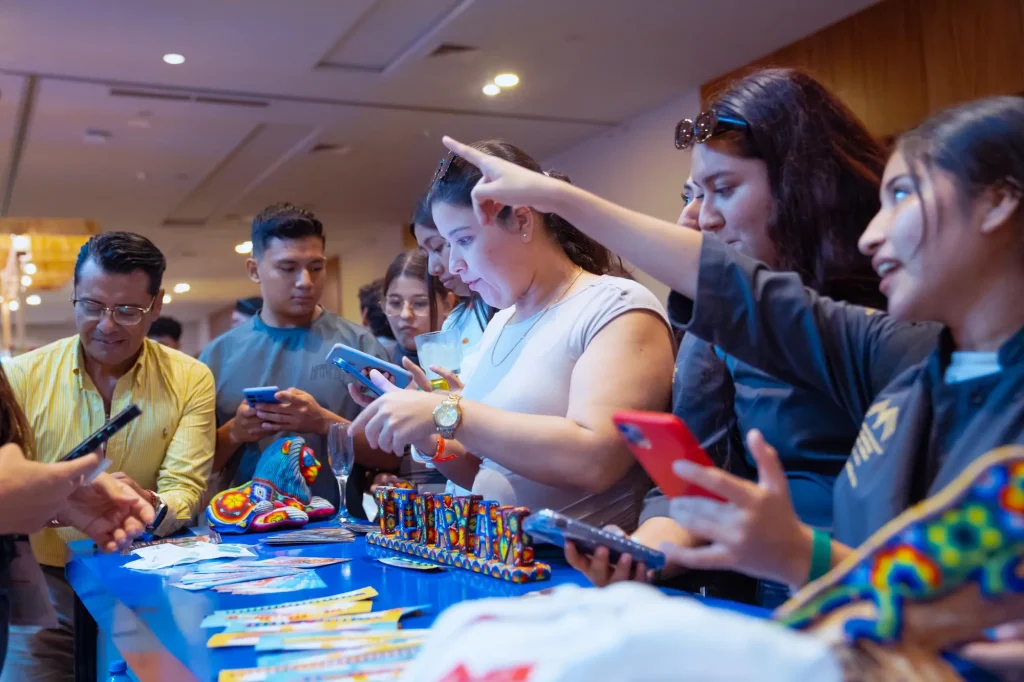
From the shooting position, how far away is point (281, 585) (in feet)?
4.95

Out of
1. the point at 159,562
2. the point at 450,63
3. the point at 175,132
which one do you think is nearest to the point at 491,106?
the point at 450,63

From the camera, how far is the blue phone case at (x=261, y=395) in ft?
8.37

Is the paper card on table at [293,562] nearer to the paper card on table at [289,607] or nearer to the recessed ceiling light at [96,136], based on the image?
the paper card on table at [289,607]

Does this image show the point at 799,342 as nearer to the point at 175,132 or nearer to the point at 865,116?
the point at 865,116

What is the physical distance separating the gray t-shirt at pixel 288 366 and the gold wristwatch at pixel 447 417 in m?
1.55

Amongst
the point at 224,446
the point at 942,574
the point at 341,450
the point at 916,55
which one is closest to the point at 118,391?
the point at 224,446

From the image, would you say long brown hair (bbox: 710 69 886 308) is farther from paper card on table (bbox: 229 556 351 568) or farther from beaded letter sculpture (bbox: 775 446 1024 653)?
paper card on table (bbox: 229 556 351 568)

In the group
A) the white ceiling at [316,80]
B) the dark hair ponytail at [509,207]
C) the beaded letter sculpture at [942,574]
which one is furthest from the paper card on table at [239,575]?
the white ceiling at [316,80]

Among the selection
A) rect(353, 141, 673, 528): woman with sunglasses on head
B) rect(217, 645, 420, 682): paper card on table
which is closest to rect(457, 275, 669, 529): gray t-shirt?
rect(353, 141, 673, 528): woman with sunglasses on head

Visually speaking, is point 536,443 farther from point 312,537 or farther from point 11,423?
point 11,423

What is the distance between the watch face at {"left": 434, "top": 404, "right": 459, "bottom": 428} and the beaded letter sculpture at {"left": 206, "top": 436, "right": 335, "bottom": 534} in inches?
35.8

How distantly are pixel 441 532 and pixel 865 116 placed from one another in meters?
4.67

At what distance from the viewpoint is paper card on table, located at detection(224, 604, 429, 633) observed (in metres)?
1.20

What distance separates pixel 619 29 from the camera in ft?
18.1
